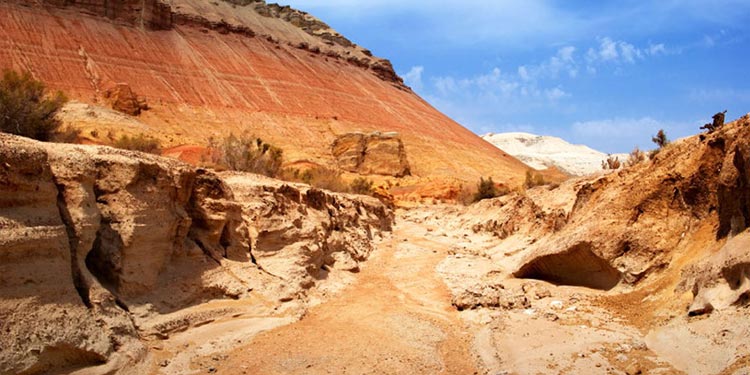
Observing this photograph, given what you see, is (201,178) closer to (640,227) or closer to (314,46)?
(640,227)

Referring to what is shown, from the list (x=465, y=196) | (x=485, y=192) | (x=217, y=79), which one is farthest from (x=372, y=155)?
(x=217, y=79)

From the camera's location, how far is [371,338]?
7.09 metres

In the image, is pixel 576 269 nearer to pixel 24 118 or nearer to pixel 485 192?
pixel 24 118

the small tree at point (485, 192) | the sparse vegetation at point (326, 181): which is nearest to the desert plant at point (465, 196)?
the small tree at point (485, 192)

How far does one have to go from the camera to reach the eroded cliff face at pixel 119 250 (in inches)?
203

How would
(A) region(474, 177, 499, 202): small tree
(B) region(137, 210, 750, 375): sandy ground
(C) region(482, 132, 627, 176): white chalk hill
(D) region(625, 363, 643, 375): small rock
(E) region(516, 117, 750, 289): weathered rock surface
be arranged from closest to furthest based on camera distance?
(D) region(625, 363, 643, 375): small rock → (B) region(137, 210, 750, 375): sandy ground → (E) region(516, 117, 750, 289): weathered rock surface → (A) region(474, 177, 499, 202): small tree → (C) region(482, 132, 627, 176): white chalk hill

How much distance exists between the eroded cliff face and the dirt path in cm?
86

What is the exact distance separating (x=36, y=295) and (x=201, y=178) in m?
3.75

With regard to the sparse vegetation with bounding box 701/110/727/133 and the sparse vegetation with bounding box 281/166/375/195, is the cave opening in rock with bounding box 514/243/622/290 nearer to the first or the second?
the sparse vegetation with bounding box 701/110/727/133

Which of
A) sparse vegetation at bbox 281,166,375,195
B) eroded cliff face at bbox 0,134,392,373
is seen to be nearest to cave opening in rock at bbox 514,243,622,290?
eroded cliff face at bbox 0,134,392,373

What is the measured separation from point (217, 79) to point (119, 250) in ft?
157

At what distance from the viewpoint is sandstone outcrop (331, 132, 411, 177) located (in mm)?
40188

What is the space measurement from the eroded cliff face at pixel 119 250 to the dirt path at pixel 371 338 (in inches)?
34.0

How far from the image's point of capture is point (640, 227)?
8.49 metres
